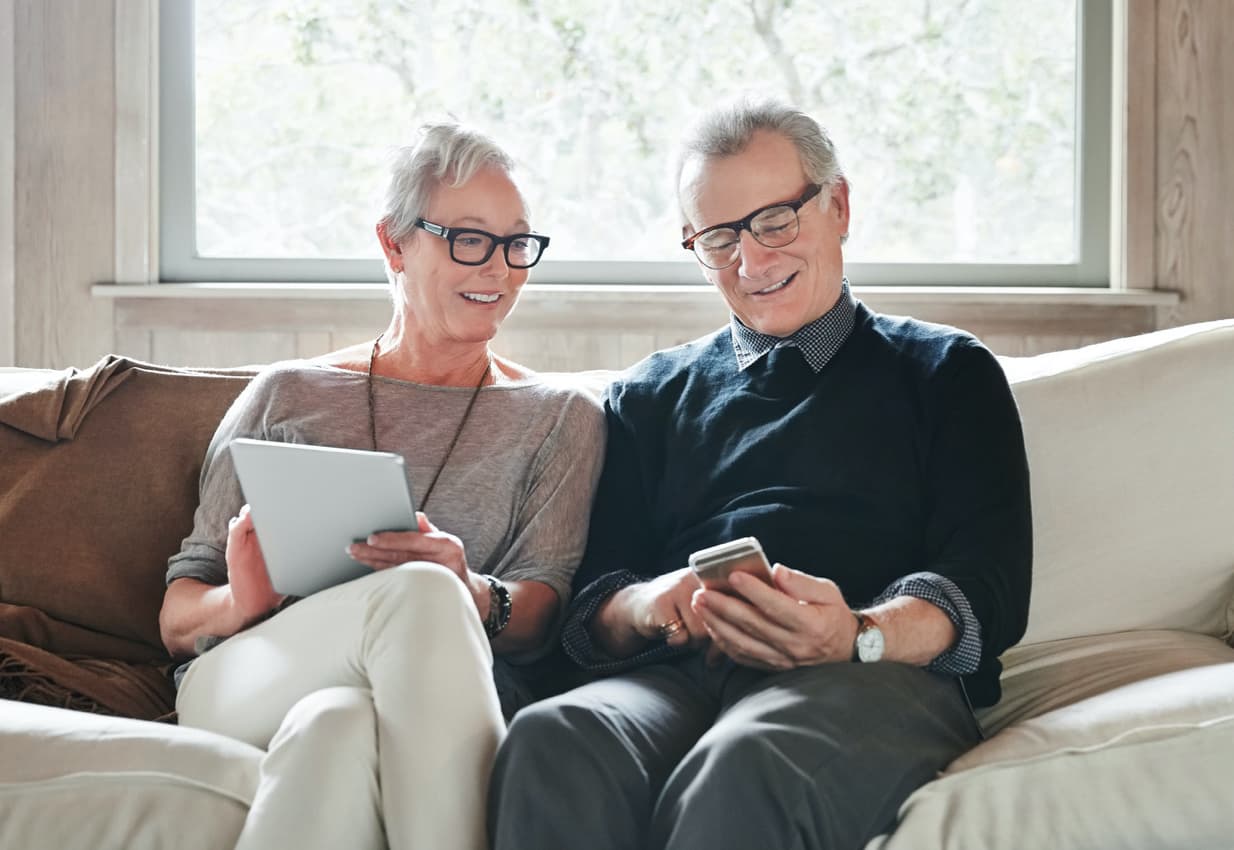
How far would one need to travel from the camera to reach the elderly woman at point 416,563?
1.24 m

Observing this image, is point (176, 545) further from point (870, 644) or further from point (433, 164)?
point (870, 644)

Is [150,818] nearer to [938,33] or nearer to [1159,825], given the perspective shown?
[1159,825]

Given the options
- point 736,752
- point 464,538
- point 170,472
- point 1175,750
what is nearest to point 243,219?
point 170,472

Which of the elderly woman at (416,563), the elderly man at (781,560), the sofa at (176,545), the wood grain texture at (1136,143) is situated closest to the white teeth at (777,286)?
the elderly man at (781,560)

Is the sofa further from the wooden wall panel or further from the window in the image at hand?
the window

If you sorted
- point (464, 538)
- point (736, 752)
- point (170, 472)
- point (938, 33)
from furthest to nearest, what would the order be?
point (938, 33) → point (170, 472) → point (464, 538) → point (736, 752)

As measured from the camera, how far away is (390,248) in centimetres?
188

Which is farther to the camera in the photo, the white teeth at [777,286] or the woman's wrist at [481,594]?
the white teeth at [777,286]

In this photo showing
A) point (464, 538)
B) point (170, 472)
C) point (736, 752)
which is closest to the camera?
point (736, 752)

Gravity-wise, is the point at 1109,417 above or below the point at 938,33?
below

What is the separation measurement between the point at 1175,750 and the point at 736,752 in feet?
1.46

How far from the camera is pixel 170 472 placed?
74.2 inches

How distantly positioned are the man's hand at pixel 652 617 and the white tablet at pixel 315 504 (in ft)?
1.00

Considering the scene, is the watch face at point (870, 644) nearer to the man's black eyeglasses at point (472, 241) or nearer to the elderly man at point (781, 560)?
the elderly man at point (781, 560)
